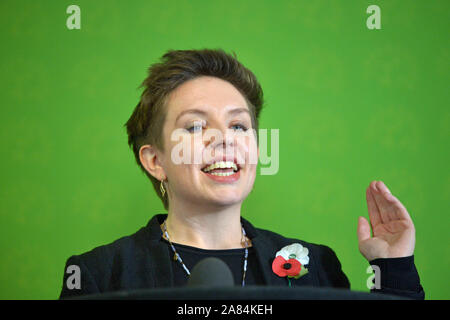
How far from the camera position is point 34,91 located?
6.15 ft

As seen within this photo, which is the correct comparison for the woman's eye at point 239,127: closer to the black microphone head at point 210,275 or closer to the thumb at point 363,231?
the thumb at point 363,231

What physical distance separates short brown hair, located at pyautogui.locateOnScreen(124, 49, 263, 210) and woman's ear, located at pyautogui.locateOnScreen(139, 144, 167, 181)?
0.08 feet

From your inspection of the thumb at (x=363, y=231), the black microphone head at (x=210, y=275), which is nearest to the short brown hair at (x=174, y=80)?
the thumb at (x=363, y=231)

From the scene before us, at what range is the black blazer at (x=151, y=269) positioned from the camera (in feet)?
4.13

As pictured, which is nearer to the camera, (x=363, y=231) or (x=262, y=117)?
(x=363, y=231)

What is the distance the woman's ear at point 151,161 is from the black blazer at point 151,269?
156 millimetres

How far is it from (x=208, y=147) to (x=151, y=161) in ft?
0.84

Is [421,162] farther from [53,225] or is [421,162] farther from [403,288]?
[53,225]

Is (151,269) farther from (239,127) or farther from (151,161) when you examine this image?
(239,127)

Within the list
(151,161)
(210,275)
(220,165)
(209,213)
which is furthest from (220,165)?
(210,275)

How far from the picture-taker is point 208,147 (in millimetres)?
1304

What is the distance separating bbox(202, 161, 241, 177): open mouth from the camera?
4.28 ft

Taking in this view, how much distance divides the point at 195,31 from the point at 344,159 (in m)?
0.86
